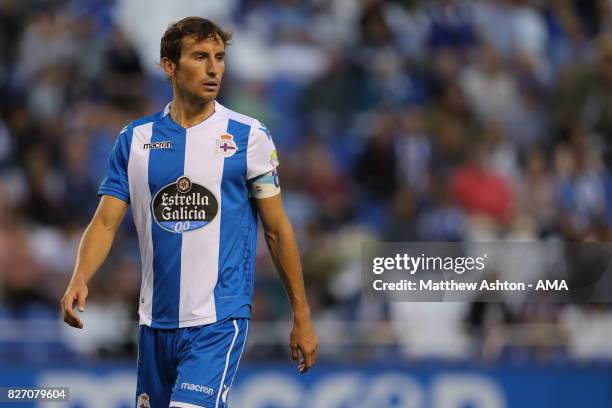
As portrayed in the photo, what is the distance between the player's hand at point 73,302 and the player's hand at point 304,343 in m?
0.84

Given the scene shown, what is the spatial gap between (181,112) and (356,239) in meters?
5.07

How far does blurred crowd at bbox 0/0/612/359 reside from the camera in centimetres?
890

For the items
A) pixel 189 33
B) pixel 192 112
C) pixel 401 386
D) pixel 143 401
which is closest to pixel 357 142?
pixel 401 386

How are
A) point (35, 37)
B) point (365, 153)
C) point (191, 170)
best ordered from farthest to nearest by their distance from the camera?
point (35, 37), point (365, 153), point (191, 170)

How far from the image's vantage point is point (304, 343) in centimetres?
473

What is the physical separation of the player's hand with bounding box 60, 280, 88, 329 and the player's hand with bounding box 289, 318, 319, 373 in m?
0.84

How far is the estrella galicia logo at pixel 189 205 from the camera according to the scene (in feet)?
15.5

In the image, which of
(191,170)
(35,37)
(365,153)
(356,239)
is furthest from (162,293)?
(35,37)

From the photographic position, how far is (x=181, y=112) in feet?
16.0

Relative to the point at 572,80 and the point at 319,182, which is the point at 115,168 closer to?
Answer: the point at 319,182

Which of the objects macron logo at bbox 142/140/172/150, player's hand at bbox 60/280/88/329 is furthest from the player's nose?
player's hand at bbox 60/280/88/329

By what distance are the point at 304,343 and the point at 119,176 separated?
1.00m

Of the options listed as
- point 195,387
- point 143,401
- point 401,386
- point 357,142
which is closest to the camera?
point 195,387

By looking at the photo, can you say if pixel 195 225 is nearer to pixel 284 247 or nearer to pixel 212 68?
pixel 284 247
